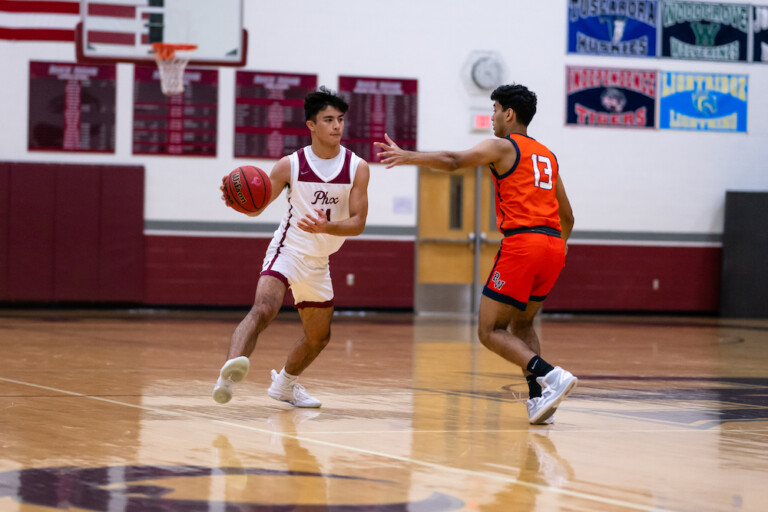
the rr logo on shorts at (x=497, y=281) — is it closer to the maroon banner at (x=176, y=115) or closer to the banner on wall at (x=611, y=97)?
the maroon banner at (x=176, y=115)

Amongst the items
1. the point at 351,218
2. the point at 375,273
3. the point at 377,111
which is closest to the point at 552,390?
the point at 351,218

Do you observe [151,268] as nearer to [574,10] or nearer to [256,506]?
[574,10]

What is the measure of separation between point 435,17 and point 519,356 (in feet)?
35.4

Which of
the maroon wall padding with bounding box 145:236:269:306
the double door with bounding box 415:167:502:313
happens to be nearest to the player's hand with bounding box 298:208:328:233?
the maroon wall padding with bounding box 145:236:269:306

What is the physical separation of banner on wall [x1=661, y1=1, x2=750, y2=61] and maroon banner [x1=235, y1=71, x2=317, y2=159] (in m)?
5.40

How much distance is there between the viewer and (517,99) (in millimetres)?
5496

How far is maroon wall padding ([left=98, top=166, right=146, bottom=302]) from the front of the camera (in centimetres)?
1454

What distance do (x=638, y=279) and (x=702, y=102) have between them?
110 inches

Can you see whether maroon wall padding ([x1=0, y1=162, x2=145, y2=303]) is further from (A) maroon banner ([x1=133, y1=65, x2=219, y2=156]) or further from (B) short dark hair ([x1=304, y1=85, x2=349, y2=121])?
(B) short dark hair ([x1=304, y1=85, x2=349, y2=121])

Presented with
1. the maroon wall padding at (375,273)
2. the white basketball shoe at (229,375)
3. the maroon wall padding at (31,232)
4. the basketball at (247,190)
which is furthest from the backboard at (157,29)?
the white basketball shoe at (229,375)

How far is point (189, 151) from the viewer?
14.7 metres

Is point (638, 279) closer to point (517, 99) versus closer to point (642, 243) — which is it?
point (642, 243)

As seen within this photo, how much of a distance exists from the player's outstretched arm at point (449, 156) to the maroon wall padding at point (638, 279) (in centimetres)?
1055

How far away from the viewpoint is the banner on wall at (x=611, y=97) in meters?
15.7
